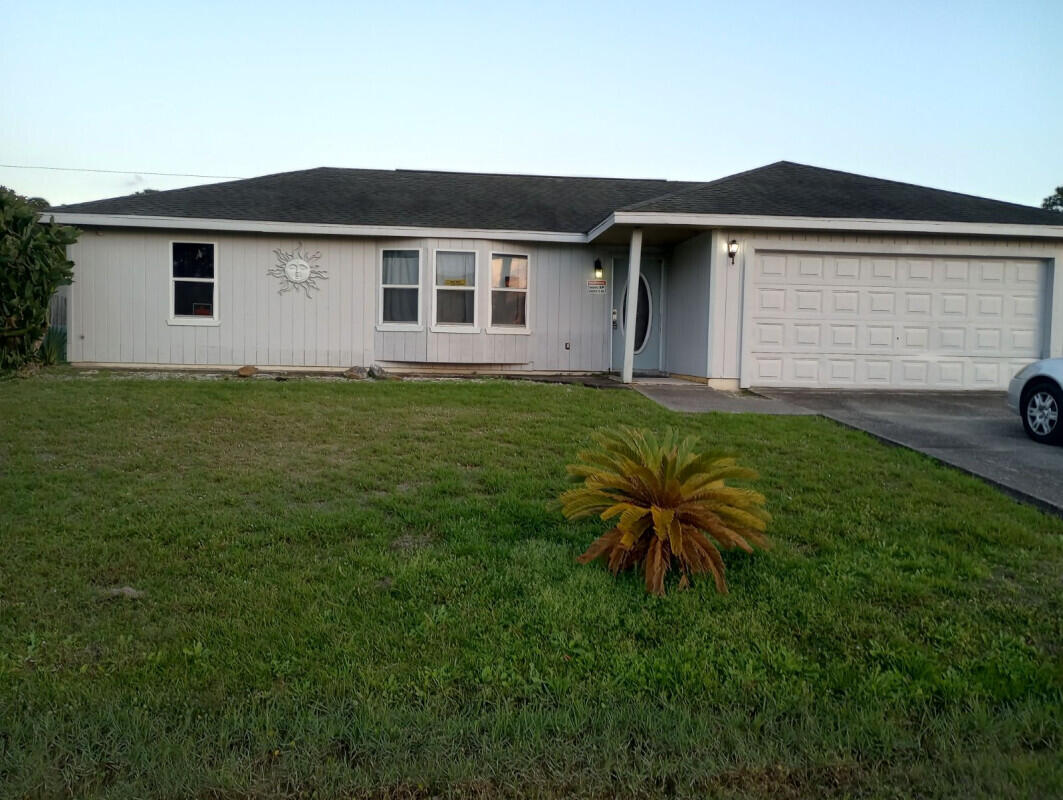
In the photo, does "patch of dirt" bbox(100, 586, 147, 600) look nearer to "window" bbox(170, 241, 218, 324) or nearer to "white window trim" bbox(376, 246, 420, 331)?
"white window trim" bbox(376, 246, 420, 331)

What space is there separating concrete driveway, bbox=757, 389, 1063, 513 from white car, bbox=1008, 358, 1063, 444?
6.5 inches

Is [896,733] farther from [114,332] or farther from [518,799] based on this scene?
[114,332]

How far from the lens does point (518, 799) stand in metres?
2.35

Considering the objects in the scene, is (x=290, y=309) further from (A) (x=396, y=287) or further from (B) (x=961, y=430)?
(B) (x=961, y=430)

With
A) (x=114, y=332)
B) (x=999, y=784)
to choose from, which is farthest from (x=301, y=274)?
(x=999, y=784)

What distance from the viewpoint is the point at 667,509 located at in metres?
3.98

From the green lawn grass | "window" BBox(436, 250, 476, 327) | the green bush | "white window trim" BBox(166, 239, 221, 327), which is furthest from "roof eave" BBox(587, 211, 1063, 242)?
the green bush

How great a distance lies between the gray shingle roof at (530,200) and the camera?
1164cm

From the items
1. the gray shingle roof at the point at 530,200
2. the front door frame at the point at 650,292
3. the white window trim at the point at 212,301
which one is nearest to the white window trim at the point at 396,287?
the gray shingle roof at the point at 530,200

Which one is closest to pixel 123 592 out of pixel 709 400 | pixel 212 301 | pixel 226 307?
pixel 709 400

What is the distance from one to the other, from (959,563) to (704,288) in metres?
8.34

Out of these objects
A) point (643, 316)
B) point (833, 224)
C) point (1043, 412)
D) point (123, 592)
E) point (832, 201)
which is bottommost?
point (123, 592)

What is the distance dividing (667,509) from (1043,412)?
228 inches

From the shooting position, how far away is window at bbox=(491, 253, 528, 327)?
13.8 m
